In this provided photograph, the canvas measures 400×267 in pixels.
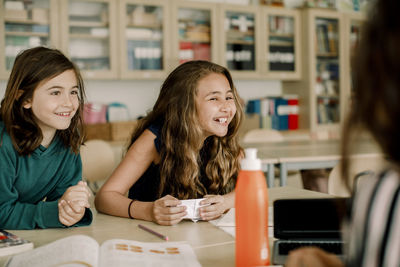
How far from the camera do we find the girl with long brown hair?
1.34m

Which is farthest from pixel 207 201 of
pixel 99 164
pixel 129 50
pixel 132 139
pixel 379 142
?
pixel 129 50

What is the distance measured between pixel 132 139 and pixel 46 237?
60 cm

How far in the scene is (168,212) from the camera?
103cm

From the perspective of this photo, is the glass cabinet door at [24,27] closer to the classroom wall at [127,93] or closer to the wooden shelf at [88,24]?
the wooden shelf at [88,24]

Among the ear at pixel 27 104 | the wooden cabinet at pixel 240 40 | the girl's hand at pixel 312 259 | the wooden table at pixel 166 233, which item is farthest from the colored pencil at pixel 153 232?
the wooden cabinet at pixel 240 40

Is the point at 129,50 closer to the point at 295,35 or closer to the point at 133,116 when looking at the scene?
the point at 133,116

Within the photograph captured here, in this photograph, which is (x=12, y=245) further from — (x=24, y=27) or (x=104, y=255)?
(x=24, y=27)

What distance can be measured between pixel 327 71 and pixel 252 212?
167 inches

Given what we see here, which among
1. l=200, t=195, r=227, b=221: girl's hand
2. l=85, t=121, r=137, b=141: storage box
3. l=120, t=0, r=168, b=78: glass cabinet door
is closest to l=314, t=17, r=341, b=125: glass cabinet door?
l=120, t=0, r=168, b=78: glass cabinet door

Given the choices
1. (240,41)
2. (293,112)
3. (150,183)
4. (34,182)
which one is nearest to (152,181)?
(150,183)

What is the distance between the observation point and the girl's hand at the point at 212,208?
1.05 metres

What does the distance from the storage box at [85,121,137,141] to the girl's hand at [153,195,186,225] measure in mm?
2454

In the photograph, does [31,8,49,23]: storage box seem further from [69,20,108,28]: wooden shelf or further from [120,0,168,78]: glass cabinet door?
[120,0,168,78]: glass cabinet door

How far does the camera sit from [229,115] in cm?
141
